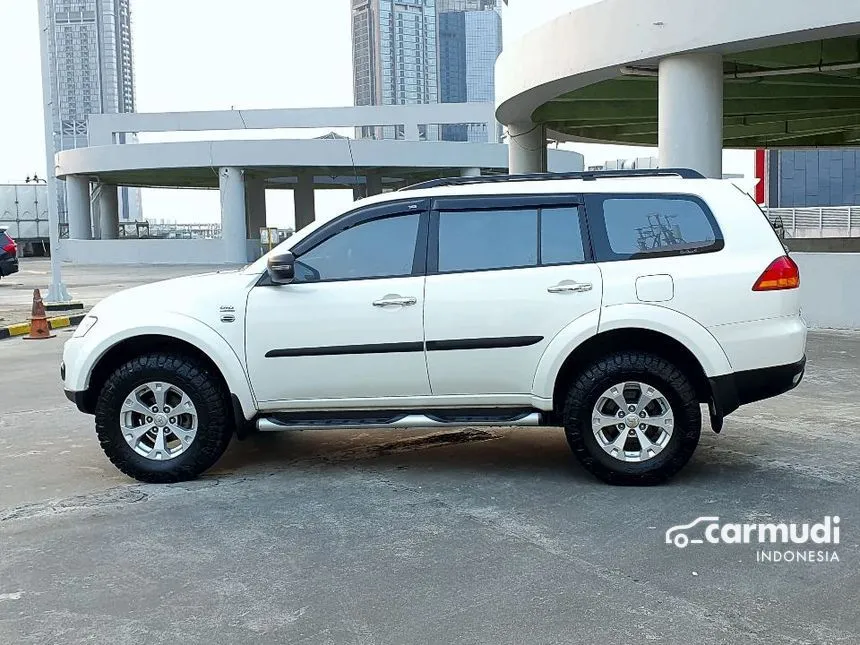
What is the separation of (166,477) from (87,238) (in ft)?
144

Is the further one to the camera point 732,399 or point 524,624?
point 732,399

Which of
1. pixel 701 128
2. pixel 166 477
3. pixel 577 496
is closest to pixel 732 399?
pixel 577 496

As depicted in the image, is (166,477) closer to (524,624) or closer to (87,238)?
(524,624)

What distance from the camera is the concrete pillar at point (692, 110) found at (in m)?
12.5

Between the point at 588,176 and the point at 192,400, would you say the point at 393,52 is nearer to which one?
the point at 588,176

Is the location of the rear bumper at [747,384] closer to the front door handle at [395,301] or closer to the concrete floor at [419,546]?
the concrete floor at [419,546]

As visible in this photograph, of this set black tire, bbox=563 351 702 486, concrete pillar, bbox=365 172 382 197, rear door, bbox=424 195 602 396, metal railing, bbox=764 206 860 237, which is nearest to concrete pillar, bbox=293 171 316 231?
concrete pillar, bbox=365 172 382 197

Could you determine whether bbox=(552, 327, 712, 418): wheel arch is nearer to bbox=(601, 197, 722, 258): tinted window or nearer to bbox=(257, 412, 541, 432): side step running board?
bbox=(257, 412, 541, 432): side step running board

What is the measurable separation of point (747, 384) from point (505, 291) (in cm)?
156

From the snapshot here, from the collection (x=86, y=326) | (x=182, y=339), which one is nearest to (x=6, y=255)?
(x=86, y=326)

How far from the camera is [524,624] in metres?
3.75

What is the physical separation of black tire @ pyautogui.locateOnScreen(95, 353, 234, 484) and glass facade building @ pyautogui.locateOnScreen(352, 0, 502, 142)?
332 feet

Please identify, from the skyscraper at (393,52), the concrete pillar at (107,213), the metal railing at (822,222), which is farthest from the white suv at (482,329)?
the skyscraper at (393,52)

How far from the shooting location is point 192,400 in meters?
5.89
